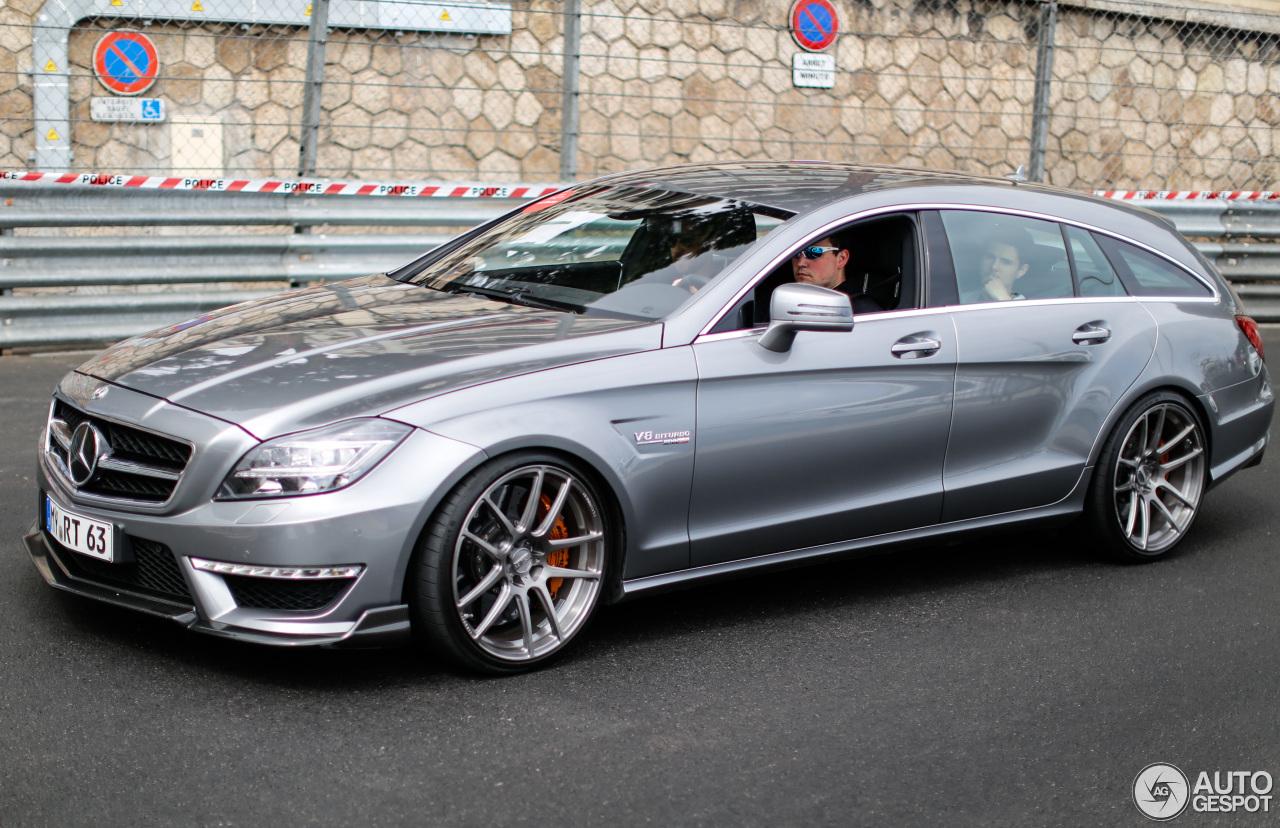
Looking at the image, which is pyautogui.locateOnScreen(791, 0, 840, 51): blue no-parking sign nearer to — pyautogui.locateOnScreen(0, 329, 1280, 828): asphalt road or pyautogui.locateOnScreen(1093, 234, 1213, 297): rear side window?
pyautogui.locateOnScreen(1093, 234, 1213, 297): rear side window

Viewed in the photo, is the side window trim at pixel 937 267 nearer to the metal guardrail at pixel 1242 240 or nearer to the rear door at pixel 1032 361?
the rear door at pixel 1032 361

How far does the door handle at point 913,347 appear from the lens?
4.41m

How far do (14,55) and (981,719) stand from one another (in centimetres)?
859

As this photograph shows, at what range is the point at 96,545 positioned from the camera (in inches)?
142

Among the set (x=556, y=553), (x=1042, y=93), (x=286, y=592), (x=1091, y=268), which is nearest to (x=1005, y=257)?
(x=1091, y=268)

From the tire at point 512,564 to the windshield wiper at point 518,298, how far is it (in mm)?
711

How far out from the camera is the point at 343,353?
12.5 ft

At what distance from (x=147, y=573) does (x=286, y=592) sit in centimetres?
41

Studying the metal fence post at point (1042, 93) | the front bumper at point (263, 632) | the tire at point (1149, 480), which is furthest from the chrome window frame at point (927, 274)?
the metal fence post at point (1042, 93)

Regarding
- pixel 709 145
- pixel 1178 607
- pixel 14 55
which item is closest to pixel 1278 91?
pixel 709 145

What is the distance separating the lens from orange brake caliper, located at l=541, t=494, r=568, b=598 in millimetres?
3789

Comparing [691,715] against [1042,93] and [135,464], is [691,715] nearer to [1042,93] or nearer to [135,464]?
[135,464]

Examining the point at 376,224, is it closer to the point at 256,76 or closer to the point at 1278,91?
the point at 256,76

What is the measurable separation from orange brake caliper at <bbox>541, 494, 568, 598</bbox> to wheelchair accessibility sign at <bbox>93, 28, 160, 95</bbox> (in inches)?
280
